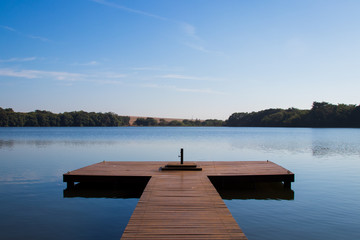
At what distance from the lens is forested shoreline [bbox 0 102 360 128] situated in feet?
330

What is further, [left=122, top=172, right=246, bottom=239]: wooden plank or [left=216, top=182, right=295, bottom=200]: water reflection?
[left=216, top=182, right=295, bottom=200]: water reflection

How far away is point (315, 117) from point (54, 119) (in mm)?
108169

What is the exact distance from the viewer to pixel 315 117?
104562 millimetres

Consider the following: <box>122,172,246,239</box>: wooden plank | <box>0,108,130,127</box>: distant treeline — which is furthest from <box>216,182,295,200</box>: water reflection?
<box>0,108,130,127</box>: distant treeline

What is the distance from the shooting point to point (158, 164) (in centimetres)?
1408

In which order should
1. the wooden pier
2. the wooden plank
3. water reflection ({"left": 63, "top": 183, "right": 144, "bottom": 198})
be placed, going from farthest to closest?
water reflection ({"left": 63, "top": 183, "right": 144, "bottom": 198}) → the wooden pier → the wooden plank

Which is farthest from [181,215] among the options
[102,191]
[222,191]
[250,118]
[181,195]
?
[250,118]

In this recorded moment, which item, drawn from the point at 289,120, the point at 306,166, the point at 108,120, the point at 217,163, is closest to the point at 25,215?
the point at 217,163

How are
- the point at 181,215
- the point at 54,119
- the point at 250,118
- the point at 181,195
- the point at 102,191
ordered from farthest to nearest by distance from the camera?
the point at 250,118
the point at 54,119
the point at 102,191
the point at 181,195
the point at 181,215

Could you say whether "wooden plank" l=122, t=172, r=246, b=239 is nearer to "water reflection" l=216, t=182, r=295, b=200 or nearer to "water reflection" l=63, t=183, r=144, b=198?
"water reflection" l=216, t=182, r=295, b=200

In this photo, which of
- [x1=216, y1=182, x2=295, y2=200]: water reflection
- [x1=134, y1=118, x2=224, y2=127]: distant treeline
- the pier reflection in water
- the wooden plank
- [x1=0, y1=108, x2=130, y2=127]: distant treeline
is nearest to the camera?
the wooden plank

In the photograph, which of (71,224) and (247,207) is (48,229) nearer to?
(71,224)

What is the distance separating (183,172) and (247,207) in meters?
2.97

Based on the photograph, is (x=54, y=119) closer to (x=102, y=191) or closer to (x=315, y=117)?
(x=315, y=117)
